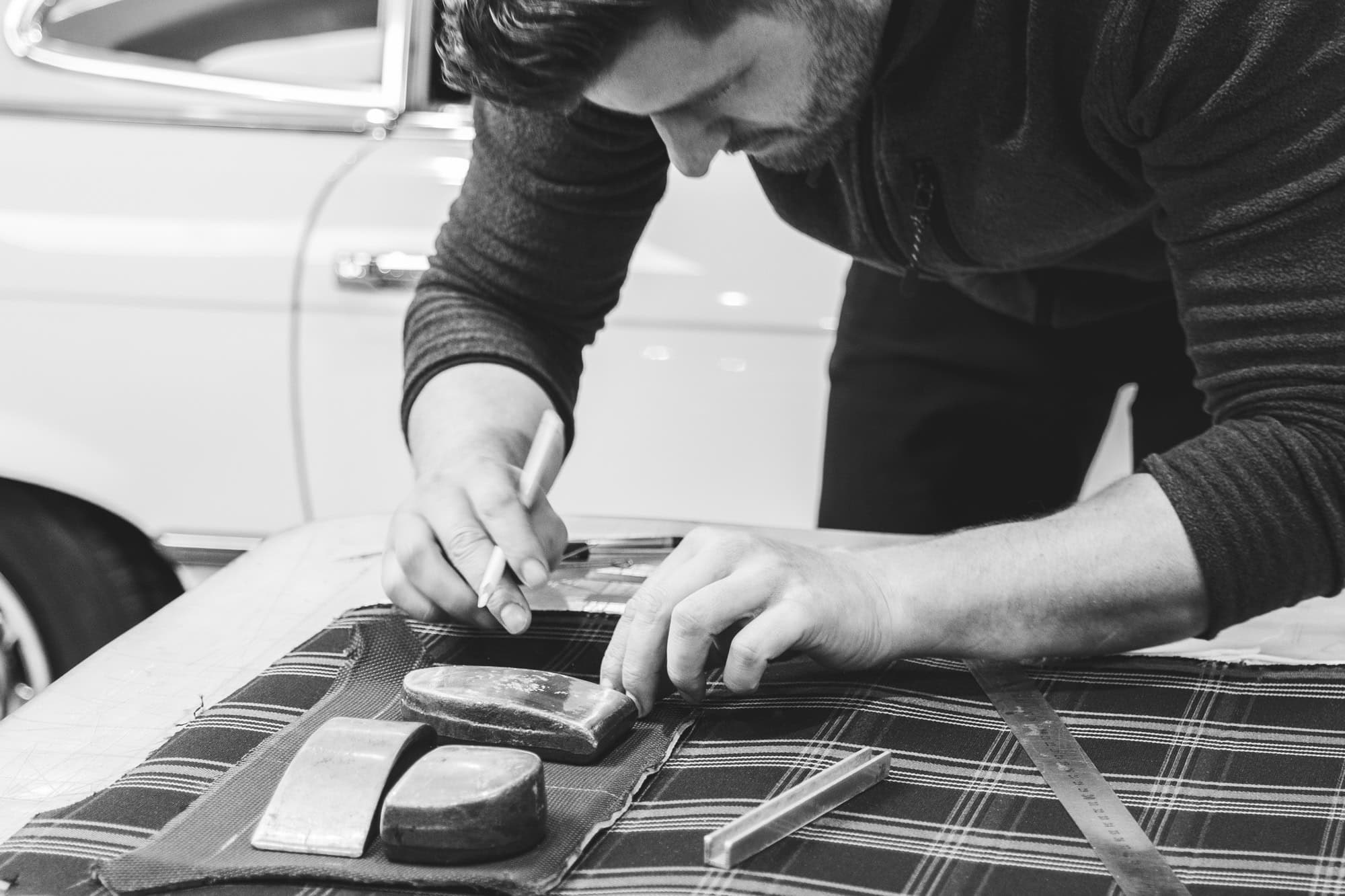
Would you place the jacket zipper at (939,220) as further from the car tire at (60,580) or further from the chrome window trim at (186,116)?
the car tire at (60,580)

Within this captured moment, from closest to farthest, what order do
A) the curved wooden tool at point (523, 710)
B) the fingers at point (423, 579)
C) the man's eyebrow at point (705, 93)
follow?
1. the curved wooden tool at point (523, 710)
2. the man's eyebrow at point (705, 93)
3. the fingers at point (423, 579)

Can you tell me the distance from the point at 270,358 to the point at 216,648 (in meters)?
0.90

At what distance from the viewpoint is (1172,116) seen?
103 cm

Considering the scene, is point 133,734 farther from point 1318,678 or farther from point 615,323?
point 615,323

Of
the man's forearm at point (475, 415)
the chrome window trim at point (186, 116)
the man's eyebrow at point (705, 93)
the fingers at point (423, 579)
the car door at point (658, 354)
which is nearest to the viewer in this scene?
the man's eyebrow at point (705, 93)

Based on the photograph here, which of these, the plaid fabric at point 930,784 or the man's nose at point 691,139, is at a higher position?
the man's nose at point 691,139

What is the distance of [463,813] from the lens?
773 millimetres

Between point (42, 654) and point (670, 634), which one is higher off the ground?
point (670, 634)

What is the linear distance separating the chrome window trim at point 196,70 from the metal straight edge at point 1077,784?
57.0 inches

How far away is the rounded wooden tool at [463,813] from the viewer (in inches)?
30.5

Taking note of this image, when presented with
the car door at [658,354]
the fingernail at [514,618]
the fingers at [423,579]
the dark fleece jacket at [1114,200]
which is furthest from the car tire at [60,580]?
the fingernail at [514,618]

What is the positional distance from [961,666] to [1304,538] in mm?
274

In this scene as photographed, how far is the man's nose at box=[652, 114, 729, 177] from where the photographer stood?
1.11 meters

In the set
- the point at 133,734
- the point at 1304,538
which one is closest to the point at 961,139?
the point at 1304,538
